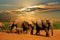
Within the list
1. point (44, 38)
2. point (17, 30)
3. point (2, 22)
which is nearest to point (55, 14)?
point (44, 38)

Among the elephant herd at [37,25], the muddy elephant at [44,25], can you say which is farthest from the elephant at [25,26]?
the muddy elephant at [44,25]

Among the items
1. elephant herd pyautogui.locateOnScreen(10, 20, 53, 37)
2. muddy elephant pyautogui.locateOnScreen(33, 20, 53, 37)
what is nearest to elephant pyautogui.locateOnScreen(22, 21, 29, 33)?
elephant herd pyautogui.locateOnScreen(10, 20, 53, 37)

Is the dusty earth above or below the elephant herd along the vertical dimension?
below

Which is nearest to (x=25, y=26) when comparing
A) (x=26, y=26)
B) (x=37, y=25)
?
(x=26, y=26)

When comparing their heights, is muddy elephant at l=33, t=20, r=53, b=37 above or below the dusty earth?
above

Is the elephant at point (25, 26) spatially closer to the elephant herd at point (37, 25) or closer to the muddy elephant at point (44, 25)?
the elephant herd at point (37, 25)

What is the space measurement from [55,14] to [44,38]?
0.29 metres

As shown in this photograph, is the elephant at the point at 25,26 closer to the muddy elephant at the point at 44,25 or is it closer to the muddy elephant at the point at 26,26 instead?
the muddy elephant at the point at 26,26

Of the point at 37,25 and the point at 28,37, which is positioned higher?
the point at 37,25

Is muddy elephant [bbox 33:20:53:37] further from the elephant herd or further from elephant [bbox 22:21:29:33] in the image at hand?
elephant [bbox 22:21:29:33]

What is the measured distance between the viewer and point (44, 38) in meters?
2.10

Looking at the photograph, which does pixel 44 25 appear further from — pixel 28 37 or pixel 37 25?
pixel 28 37

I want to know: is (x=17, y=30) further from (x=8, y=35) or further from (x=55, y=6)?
(x=55, y=6)

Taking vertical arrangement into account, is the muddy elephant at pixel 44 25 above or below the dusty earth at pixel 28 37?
above
